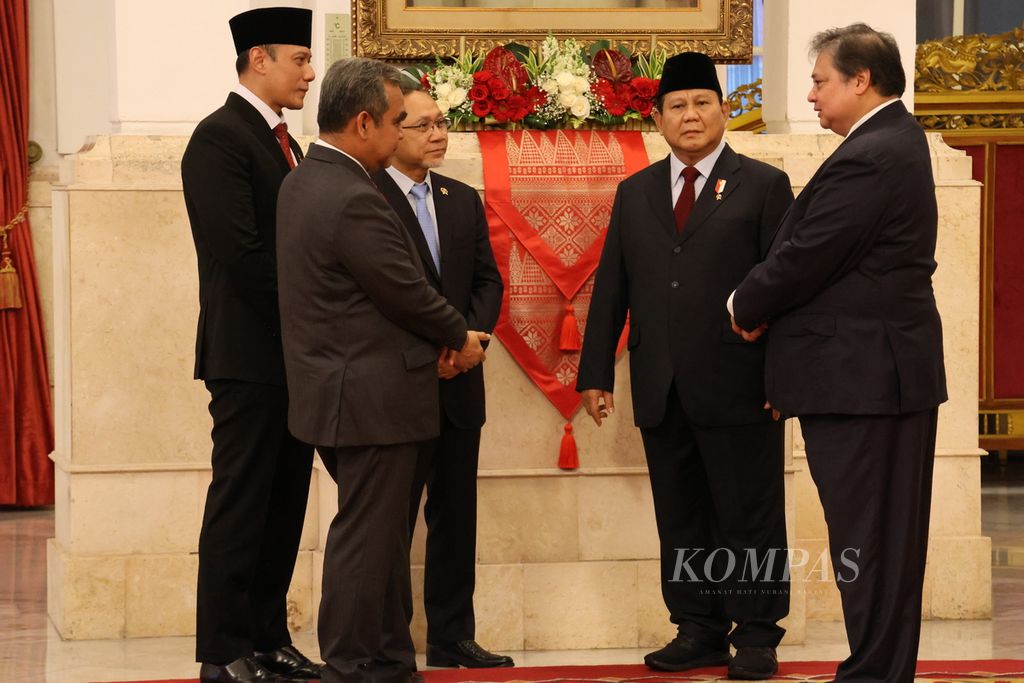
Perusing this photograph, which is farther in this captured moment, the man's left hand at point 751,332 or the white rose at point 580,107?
the white rose at point 580,107

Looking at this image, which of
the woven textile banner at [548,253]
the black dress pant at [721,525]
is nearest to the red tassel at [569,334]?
the woven textile banner at [548,253]

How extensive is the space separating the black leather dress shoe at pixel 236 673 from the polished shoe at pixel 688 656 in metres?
1.17

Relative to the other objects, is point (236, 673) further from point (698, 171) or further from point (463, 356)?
point (698, 171)

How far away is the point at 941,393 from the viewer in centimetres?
395

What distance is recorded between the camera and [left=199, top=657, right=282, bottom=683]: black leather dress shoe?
4254 millimetres

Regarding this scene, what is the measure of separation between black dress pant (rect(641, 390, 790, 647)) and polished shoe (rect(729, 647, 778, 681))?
0.03m

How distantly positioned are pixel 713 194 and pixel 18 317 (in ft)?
15.7

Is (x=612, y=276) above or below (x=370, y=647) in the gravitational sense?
above

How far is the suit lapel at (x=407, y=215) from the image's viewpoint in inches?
181

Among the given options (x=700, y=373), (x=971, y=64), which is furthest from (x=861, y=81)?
(x=971, y=64)

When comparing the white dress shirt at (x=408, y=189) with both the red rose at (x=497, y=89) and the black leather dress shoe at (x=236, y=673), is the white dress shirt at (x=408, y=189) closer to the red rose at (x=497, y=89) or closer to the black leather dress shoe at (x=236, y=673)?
the red rose at (x=497, y=89)

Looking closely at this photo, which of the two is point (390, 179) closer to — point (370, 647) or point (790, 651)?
point (370, 647)

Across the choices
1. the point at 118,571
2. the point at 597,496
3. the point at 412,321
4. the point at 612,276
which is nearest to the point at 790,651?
the point at 597,496

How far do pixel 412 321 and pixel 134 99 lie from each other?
210 centimetres
